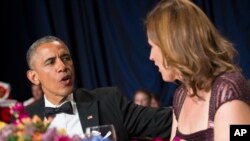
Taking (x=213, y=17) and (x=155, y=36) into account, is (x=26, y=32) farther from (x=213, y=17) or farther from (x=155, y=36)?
(x=155, y=36)

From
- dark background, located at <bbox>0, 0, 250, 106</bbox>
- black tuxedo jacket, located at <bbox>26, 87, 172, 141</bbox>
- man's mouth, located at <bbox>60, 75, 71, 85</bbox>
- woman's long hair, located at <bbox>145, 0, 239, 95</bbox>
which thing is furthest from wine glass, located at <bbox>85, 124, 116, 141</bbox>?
dark background, located at <bbox>0, 0, 250, 106</bbox>

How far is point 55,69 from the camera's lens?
7.66 feet

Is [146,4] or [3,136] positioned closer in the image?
[3,136]

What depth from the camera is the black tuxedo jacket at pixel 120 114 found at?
223cm

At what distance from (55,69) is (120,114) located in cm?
37

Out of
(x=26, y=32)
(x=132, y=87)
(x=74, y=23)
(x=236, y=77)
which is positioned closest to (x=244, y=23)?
(x=132, y=87)

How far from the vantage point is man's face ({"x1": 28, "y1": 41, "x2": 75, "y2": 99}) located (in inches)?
90.8

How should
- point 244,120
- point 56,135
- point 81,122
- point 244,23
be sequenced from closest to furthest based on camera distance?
point 56,135, point 244,120, point 81,122, point 244,23

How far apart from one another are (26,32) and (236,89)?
4377 mm

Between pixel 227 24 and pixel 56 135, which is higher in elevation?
pixel 56 135

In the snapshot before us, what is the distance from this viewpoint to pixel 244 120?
1.49 meters

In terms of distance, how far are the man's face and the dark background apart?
3.12 meters

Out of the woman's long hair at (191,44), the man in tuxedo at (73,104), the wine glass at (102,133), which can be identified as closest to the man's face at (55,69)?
the man in tuxedo at (73,104)

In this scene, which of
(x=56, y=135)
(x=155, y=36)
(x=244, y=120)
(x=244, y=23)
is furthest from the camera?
(x=244, y=23)
